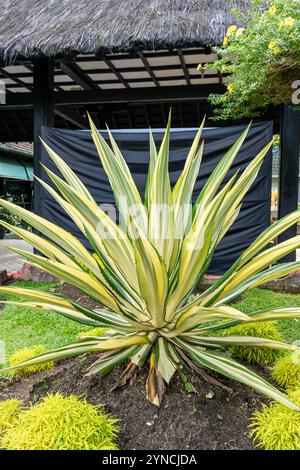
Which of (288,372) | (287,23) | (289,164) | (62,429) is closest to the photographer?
(62,429)

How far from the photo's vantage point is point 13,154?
37.6ft

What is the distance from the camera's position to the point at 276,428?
1.44 meters

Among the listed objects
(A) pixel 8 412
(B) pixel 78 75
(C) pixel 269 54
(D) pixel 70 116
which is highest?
(B) pixel 78 75

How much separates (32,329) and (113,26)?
123 inches

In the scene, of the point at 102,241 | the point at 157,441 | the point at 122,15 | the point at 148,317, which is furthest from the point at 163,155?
the point at 122,15

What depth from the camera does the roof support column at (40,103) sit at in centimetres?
523

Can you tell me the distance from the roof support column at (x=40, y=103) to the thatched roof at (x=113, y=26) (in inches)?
22.3

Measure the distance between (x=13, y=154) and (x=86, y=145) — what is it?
7226mm

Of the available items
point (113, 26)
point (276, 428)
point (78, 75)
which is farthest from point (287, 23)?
point (78, 75)

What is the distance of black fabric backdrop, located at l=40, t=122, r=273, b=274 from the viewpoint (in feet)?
15.4

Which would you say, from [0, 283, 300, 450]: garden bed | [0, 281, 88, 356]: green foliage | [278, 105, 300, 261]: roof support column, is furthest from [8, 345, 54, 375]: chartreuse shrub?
[278, 105, 300, 261]: roof support column

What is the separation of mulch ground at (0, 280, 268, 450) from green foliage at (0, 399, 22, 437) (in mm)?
71

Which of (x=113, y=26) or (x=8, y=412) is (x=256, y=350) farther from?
(x=113, y=26)

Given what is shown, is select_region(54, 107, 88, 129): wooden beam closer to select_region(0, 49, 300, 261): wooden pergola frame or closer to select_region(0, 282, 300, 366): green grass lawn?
select_region(0, 49, 300, 261): wooden pergola frame
